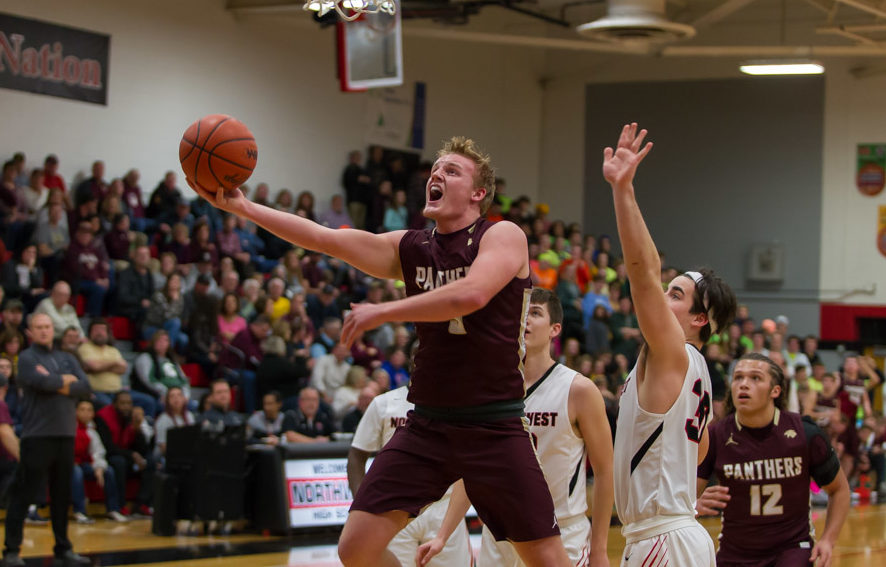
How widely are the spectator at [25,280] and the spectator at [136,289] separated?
1.05 meters

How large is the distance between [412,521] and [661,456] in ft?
6.57

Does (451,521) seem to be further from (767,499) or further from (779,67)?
(779,67)

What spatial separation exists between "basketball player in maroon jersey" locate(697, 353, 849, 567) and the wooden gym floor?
3909mm

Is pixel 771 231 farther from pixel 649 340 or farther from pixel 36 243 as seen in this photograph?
pixel 649 340

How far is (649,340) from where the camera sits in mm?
4223

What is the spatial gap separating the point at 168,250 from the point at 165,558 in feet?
22.6

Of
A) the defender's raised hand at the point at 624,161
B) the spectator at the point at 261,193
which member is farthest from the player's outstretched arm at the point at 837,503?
the spectator at the point at 261,193

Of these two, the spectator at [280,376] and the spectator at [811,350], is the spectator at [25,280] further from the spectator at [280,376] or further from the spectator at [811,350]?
the spectator at [811,350]

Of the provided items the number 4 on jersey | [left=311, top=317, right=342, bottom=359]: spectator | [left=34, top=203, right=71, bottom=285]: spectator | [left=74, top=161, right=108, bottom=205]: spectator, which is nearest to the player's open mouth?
the number 4 on jersey

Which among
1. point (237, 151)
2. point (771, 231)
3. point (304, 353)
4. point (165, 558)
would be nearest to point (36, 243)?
point (304, 353)

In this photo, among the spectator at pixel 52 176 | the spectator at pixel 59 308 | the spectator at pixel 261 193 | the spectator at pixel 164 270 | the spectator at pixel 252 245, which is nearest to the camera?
the spectator at pixel 59 308

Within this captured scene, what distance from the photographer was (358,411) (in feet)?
40.8

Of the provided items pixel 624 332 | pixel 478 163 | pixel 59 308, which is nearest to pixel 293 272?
pixel 59 308

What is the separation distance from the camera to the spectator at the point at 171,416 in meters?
12.2
